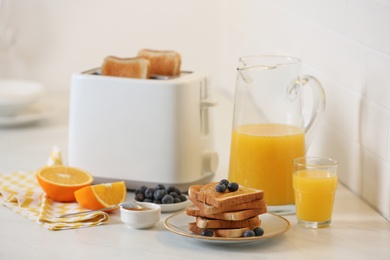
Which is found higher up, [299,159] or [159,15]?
[159,15]

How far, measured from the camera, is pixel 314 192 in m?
1.43

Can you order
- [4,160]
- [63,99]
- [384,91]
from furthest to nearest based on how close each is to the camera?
[63,99]
[4,160]
[384,91]

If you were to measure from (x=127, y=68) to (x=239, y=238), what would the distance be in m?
0.55

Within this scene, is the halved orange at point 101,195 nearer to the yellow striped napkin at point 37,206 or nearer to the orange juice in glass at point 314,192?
the yellow striped napkin at point 37,206

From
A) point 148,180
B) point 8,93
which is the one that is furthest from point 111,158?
point 8,93

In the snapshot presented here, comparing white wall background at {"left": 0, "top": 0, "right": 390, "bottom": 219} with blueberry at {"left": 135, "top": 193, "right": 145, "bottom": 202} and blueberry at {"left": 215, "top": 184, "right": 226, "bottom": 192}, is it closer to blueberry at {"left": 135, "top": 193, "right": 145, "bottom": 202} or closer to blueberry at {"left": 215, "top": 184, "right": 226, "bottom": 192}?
blueberry at {"left": 215, "top": 184, "right": 226, "bottom": 192}

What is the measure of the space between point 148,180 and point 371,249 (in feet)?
1.68

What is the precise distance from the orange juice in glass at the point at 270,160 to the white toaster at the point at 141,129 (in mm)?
147

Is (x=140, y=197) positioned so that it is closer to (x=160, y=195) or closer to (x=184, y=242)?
(x=160, y=195)

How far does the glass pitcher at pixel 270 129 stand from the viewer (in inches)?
60.0

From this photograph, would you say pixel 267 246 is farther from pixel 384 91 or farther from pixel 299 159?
pixel 384 91

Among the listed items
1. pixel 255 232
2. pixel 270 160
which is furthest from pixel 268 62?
pixel 255 232

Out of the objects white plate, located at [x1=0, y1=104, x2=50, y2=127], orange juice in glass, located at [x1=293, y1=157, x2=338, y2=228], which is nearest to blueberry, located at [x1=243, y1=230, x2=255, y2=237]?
orange juice in glass, located at [x1=293, y1=157, x2=338, y2=228]

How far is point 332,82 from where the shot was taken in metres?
1.73
